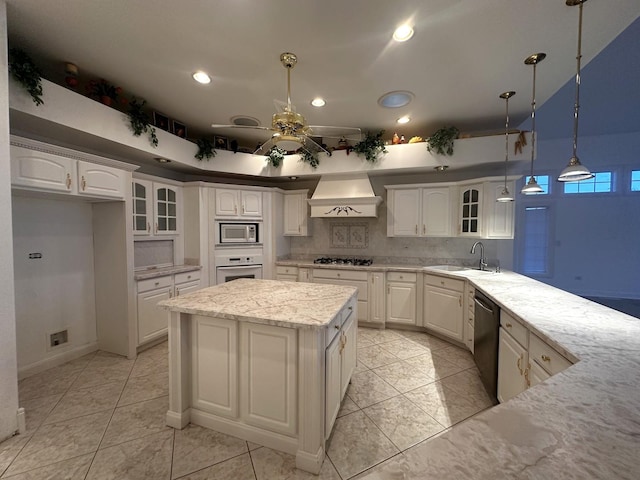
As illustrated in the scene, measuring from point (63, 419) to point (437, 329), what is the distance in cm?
384

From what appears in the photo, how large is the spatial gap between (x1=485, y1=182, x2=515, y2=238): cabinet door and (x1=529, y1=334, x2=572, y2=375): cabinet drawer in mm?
2255

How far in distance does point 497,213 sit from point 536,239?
13.2 ft

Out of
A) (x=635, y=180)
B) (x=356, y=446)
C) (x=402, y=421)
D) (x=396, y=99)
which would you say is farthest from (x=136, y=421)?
(x=635, y=180)

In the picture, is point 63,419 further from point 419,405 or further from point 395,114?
point 395,114

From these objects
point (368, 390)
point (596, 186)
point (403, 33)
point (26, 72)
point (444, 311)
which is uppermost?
point (403, 33)

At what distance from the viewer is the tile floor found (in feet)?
4.99

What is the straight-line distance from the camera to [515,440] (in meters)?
0.60

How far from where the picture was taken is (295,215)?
15.0ft

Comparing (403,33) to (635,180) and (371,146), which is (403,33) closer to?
(371,146)

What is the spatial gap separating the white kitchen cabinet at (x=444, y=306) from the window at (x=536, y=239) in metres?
4.30

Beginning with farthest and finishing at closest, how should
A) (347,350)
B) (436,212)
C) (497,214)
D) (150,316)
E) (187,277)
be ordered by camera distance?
(436,212), (187,277), (497,214), (150,316), (347,350)

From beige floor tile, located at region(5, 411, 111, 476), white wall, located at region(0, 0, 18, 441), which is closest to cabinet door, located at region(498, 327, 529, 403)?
beige floor tile, located at region(5, 411, 111, 476)

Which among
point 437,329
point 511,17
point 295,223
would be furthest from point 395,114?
point 437,329

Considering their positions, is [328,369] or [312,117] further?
[312,117]
